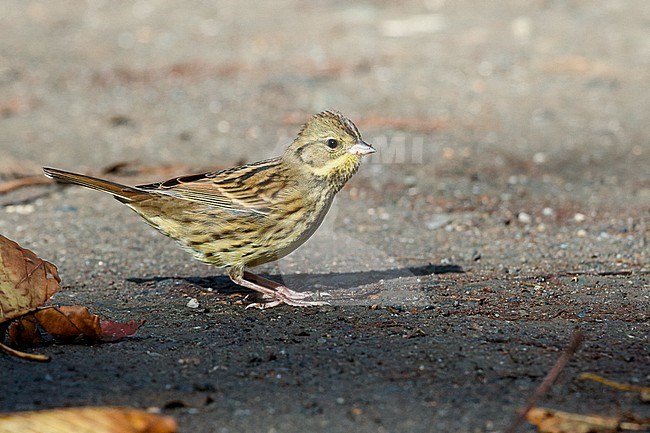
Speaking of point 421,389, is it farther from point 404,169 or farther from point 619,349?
point 404,169

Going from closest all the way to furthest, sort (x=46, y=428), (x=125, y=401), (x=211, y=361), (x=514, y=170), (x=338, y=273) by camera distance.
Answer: (x=46, y=428), (x=125, y=401), (x=211, y=361), (x=338, y=273), (x=514, y=170)

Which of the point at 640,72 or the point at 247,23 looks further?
the point at 247,23

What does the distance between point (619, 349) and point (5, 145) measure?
7053 mm

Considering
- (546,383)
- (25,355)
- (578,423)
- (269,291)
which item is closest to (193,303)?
(269,291)

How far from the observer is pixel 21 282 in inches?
173

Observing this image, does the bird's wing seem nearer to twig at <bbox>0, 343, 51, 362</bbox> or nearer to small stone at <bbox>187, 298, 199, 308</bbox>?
small stone at <bbox>187, 298, 199, 308</bbox>

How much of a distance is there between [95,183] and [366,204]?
2856 mm

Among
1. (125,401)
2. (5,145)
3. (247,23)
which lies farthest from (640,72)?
(125,401)

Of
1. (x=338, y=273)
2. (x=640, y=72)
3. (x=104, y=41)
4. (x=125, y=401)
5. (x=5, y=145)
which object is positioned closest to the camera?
(x=125, y=401)

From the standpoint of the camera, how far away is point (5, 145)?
9.50m

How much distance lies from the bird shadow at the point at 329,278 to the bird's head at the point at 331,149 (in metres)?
0.66

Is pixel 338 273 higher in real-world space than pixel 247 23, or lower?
lower

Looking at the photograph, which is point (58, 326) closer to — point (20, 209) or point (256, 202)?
point (256, 202)

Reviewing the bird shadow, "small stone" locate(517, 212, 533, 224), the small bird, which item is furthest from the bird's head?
"small stone" locate(517, 212, 533, 224)
